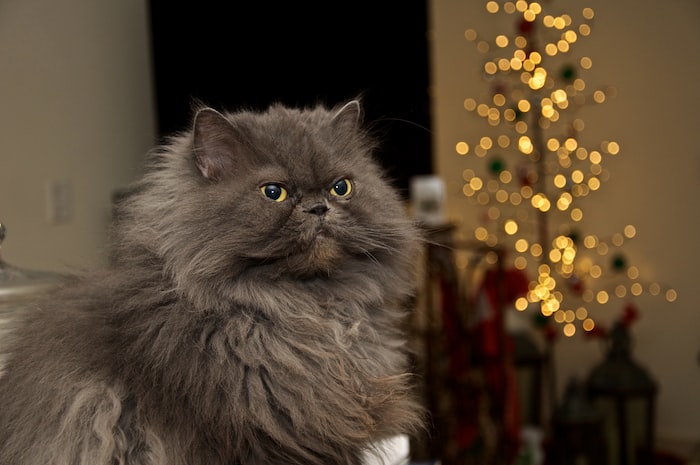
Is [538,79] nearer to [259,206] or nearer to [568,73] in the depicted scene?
[568,73]

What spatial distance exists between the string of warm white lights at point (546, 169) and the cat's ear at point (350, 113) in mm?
2801

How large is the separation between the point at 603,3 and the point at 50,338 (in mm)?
3713

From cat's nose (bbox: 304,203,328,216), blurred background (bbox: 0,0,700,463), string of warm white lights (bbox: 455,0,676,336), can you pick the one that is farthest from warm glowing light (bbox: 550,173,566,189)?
cat's nose (bbox: 304,203,328,216)

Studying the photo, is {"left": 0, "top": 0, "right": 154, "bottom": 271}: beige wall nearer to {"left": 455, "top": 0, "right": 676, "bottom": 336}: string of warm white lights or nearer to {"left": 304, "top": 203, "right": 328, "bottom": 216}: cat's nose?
{"left": 304, "top": 203, "right": 328, "bottom": 216}: cat's nose

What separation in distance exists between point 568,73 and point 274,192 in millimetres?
3114

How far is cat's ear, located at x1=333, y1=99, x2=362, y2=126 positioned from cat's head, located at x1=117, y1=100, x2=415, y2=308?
34mm

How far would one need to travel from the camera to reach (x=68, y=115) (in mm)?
2770

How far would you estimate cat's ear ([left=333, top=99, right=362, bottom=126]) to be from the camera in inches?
43.5

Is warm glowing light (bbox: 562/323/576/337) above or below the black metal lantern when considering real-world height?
above

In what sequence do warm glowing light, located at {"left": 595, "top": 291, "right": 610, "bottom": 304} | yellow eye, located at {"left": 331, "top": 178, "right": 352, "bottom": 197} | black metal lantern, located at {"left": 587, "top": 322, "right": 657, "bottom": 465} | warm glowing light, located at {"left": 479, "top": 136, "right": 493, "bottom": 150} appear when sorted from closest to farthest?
yellow eye, located at {"left": 331, "top": 178, "right": 352, "bottom": 197} < black metal lantern, located at {"left": 587, "top": 322, "right": 657, "bottom": 465} < warm glowing light, located at {"left": 595, "top": 291, "right": 610, "bottom": 304} < warm glowing light, located at {"left": 479, "top": 136, "right": 493, "bottom": 150}

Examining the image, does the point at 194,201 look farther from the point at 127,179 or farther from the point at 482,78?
the point at 482,78

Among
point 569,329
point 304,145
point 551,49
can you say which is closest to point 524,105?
point 551,49

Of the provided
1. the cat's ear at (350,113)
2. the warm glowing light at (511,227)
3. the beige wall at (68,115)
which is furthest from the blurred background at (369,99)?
the cat's ear at (350,113)

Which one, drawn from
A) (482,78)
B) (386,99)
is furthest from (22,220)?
(482,78)
